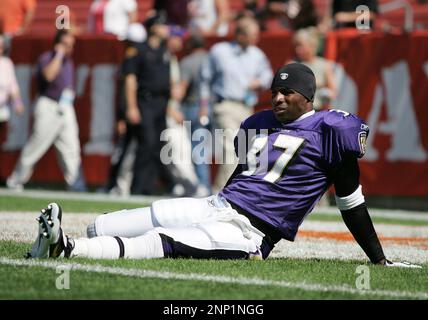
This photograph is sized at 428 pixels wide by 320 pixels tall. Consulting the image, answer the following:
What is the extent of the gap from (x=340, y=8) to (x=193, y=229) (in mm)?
8383

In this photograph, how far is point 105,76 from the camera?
14.7m

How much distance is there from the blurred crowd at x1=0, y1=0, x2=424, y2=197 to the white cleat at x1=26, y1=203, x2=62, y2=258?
6.28 metres

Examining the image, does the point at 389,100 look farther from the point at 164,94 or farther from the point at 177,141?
the point at 177,141

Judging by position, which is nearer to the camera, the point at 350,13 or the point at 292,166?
→ the point at 292,166

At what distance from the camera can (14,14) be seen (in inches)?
644

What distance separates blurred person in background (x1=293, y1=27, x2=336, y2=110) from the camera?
1147 centimetres

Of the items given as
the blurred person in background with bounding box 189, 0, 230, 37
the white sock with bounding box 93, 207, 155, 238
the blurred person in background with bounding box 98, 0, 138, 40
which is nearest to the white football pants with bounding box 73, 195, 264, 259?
the white sock with bounding box 93, 207, 155, 238

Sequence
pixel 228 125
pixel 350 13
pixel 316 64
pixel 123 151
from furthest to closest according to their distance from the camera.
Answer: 1. pixel 350 13
2. pixel 123 151
3. pixel 228 125
4. pixel 316 64

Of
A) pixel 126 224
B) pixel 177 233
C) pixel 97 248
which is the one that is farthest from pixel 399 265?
pixel 97 248

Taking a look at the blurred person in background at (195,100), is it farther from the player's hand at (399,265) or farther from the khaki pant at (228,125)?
the player's hand at (399,265)

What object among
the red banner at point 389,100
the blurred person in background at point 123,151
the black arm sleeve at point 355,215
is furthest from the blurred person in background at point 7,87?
the black arm sleeve at point 355,215

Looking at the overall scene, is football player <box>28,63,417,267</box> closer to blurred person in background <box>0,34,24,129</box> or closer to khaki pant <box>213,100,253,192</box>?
khaki pant <box>213,100,253,192</box>

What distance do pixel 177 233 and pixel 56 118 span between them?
8161 millimetres

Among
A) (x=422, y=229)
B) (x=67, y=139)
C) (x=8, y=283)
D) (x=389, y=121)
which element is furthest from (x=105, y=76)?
(x=8, y=283)
